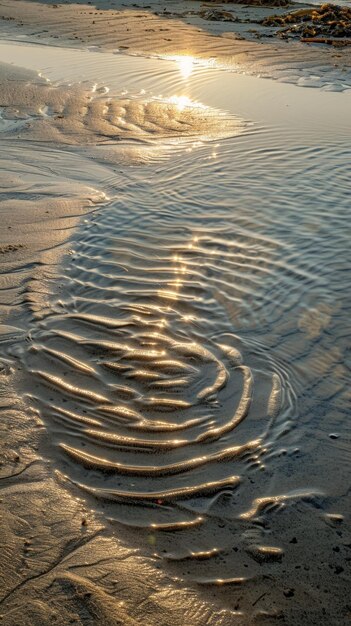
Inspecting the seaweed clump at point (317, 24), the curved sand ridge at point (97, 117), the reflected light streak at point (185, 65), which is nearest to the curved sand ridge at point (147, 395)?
the curved sand ridge at point (97, 117)

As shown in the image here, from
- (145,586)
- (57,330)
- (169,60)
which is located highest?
(169,60)

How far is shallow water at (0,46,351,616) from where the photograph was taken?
293 cm

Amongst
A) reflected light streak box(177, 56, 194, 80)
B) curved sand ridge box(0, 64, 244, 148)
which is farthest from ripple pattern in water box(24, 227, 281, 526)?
reflected light streak box(177, 56, 194, 80)

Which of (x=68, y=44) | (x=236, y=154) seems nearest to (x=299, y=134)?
(x=236, y=154)

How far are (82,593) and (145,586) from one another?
243 mm

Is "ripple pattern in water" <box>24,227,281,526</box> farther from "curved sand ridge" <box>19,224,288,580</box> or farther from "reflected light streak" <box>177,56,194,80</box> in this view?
"reflected light streak" <box>177,56,194,80</box>

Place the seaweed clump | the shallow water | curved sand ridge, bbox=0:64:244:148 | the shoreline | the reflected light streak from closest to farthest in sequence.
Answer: the shallow water → curved sand ridge, bbox=0:64:244:148 → the reflected light streak → the shoreline → the seaweed clump

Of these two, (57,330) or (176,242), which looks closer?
(57,330)

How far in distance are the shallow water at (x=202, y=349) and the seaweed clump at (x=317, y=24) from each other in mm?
7310

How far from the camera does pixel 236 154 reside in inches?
287

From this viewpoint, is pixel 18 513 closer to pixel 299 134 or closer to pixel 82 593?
pixel 82 593

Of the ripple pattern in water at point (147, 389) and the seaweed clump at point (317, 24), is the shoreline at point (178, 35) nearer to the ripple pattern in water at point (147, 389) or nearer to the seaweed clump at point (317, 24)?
the seaweed clump at point (317, 24)

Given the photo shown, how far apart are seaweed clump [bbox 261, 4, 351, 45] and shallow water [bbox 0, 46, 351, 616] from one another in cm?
731

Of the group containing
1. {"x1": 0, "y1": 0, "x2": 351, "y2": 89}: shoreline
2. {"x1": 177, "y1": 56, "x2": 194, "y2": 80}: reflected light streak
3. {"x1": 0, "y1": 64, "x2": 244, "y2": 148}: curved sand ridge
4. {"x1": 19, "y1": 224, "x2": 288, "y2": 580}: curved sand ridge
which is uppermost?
{"x1": 0, "y1": 0, "x2": 351, "y2": 89}: shoreline
